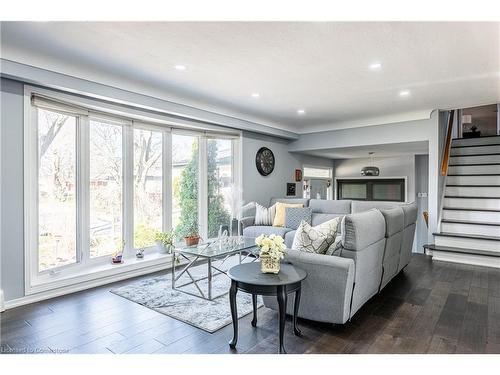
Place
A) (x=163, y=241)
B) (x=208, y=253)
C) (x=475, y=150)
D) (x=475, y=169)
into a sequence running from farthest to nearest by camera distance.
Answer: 1. (x=475, y=150)
2. (x=475, y=169)
3. (x=163, y=241)
4. (x=208, y=253)

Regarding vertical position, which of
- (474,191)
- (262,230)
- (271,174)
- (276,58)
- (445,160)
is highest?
(276,58)

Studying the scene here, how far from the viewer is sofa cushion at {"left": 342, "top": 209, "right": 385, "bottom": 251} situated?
8.39 feet

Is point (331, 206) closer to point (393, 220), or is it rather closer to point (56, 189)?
point (393, 220)

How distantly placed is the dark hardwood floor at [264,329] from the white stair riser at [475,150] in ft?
12.4

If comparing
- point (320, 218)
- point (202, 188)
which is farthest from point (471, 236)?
point (202, 188)

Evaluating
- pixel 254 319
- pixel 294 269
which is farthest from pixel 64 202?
pixel 294 269

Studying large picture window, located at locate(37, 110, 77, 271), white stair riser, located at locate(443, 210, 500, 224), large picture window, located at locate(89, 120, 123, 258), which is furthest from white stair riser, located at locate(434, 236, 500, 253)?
large picture window, located at locate(37, 110, 77, 271)

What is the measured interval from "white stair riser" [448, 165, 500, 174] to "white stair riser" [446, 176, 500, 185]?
17 centimetres

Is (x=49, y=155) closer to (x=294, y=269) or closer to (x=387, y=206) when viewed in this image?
(x=294, y=269)

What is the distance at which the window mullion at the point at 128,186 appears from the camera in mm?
4324

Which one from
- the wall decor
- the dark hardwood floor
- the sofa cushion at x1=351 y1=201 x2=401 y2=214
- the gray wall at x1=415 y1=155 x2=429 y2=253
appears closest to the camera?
the dark hardwood floor

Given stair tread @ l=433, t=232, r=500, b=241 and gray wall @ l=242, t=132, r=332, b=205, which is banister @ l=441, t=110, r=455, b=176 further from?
gray wall @ l=242, t=132, r=332, b=205

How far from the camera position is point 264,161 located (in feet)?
20.6

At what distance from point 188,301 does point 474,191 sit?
5.44 metres
